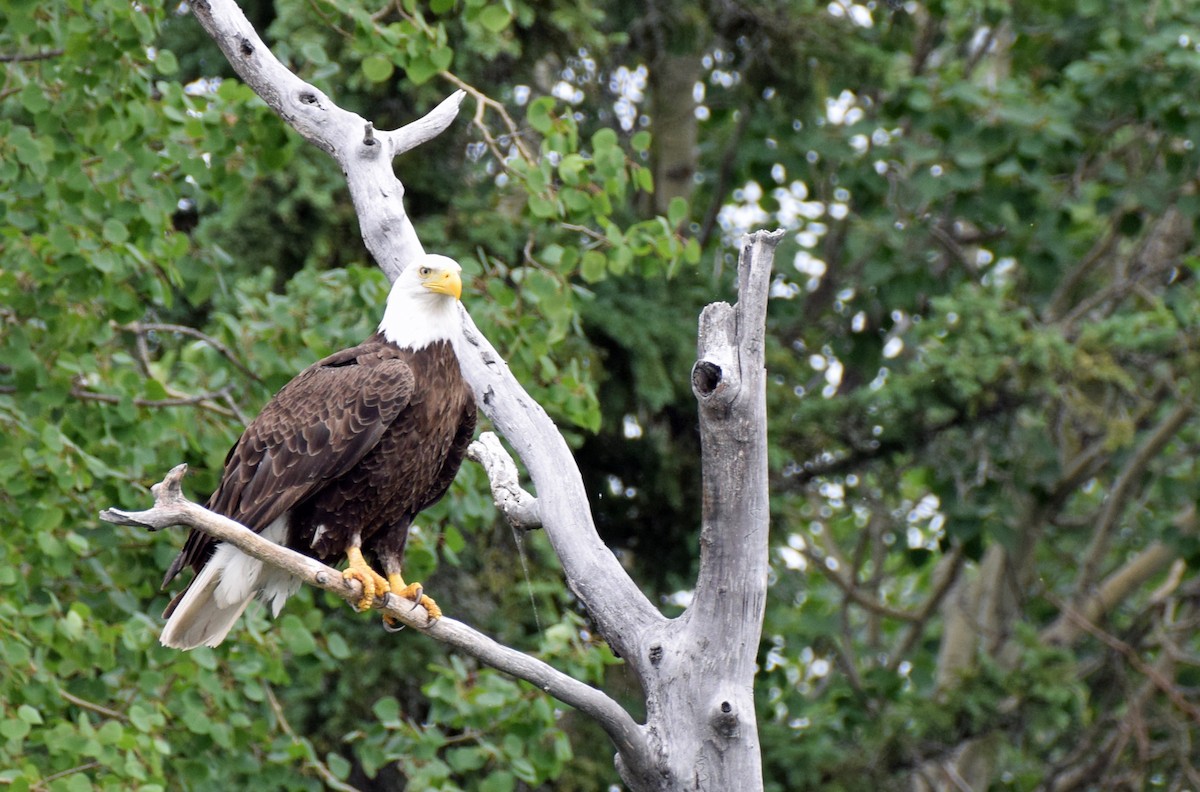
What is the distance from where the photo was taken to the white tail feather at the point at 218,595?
450 centimetres

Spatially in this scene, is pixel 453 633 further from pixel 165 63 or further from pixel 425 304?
pixel 165 63

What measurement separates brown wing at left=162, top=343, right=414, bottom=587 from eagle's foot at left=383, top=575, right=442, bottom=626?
407 millimetres

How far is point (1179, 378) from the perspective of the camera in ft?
27.5

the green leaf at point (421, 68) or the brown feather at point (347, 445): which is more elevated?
the green leaf at point (421, 68)

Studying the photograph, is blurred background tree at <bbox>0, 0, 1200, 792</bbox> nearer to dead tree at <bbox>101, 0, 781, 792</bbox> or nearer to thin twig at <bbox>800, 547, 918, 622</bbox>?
thin twig at <bbox>800, 547, 918, 622</bbox>

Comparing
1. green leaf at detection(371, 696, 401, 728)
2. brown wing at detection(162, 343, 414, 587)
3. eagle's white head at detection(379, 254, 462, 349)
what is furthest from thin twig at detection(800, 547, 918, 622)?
brown wing at detection(162, 343, 414, 587)

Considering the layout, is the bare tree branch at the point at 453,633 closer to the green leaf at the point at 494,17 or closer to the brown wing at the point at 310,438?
the brown wing at the point at 310,438

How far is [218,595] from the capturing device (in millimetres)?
4559

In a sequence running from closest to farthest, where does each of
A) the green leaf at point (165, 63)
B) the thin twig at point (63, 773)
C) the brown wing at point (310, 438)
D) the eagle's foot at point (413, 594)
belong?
the brown wing at point (310, 438), the eagle's foot at point (413, 594), the thin twig at point (63, 773), the green leaf at point (165, 63)

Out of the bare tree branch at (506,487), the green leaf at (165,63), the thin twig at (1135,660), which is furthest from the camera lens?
the thin twig at (1135,660)

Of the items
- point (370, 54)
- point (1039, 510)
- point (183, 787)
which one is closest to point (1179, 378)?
point (1039, 510)

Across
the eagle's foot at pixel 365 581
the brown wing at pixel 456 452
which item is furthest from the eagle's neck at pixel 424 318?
the eagle's foot at pixel 365 581

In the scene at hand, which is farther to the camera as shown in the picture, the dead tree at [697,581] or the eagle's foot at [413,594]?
the eagle's foot at [413,594]

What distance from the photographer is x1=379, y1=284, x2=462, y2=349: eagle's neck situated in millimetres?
4426
